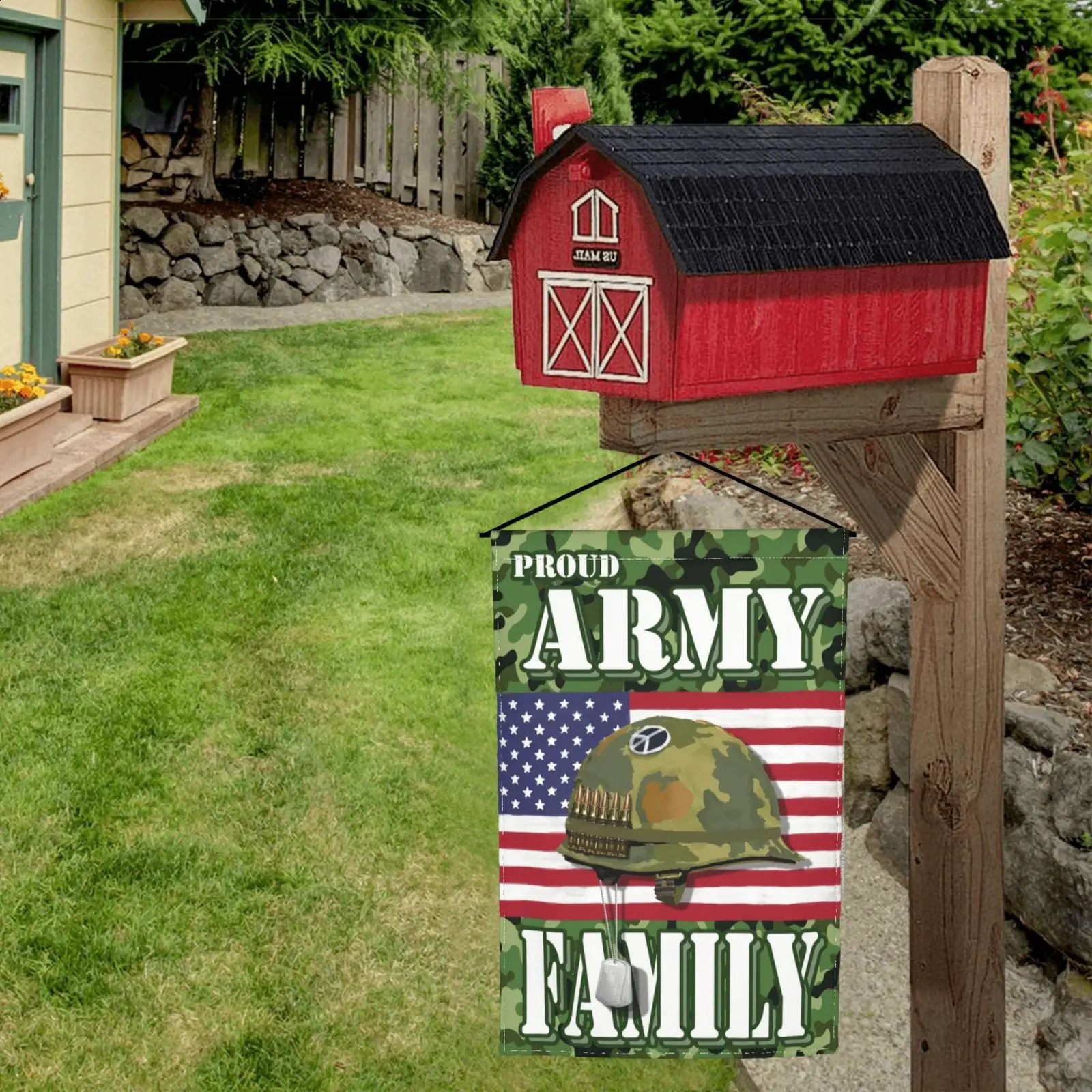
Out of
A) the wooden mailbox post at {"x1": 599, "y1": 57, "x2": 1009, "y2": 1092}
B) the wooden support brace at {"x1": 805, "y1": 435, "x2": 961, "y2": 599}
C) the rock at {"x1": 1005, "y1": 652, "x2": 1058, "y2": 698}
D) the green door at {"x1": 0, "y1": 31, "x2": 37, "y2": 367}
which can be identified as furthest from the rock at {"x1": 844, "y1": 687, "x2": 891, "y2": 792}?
the green door at {"x1": 0, "y1": 31, "x2": 37, "y2": 367}

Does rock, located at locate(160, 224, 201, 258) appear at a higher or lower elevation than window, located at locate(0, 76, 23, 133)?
lower

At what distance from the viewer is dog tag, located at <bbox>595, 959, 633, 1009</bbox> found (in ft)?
8.69

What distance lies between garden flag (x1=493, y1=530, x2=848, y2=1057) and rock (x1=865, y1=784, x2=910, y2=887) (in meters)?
2.29

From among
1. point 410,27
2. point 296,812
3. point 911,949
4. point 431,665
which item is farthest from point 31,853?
point 410,27

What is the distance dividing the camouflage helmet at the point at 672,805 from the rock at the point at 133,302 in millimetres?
12151

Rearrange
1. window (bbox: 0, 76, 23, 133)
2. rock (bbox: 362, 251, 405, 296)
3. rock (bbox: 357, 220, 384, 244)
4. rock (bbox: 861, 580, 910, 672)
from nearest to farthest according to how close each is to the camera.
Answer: rock (bbox: 861, 580, 910, 672) < window (bbox: 0, 76, 23, 133) < rock (bbox: 362, 251, 405, 296) < rock (bbox: 357, 220, 384, 244)

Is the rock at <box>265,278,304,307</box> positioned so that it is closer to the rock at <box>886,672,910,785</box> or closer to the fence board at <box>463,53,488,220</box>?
the fence board at <box>463,53,488,220</box>

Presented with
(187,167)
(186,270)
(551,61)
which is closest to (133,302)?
(186,270)

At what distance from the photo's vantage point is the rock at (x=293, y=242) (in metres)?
15.2

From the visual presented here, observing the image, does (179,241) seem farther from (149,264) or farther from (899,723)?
(899,723)

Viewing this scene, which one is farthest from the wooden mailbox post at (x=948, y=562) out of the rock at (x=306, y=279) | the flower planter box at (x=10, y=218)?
the rock at (x=306, y=279)

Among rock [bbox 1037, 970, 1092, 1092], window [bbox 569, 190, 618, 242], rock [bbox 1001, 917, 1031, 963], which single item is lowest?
rock [bbox 1037, 970, 1092, 1092]

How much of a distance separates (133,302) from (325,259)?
6.73 ft

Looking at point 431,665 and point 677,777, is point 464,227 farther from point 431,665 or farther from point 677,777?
point 677,777
